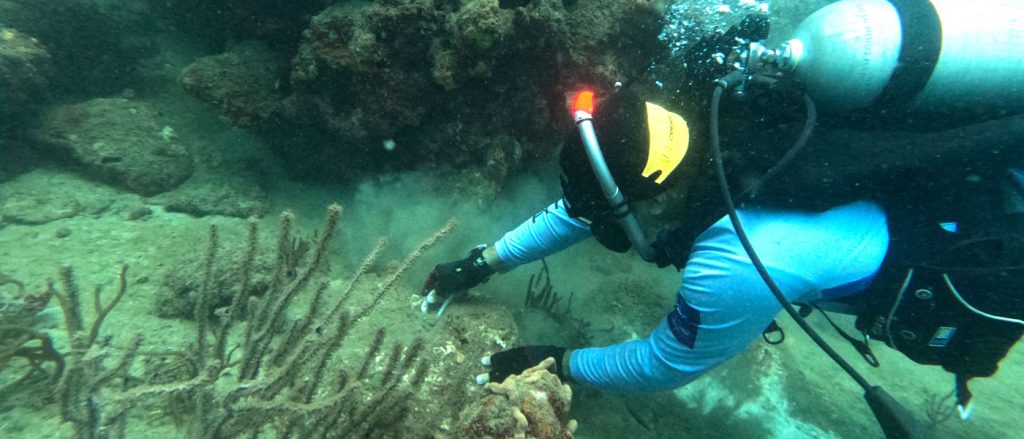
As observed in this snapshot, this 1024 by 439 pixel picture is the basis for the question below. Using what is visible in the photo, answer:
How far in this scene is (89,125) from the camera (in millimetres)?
4770

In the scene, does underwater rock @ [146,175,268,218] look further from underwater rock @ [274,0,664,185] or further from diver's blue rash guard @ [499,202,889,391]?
diver's blue rash guard @ [499,202,889,391]

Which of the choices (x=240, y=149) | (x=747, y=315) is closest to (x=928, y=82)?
(x=747, y=315)

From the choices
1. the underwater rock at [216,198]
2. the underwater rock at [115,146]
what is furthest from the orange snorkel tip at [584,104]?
the underwater rock at [115,146]

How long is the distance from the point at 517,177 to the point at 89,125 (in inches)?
181

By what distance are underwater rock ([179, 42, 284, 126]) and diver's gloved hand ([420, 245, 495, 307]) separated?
2.83 meters

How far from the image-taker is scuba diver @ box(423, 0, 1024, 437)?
2195mm

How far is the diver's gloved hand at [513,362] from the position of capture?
125 inches

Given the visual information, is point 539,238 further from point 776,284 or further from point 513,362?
point 776,284

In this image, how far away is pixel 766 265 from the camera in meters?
2.31

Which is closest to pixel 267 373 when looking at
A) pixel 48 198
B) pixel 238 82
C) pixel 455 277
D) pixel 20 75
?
pixel 455 277

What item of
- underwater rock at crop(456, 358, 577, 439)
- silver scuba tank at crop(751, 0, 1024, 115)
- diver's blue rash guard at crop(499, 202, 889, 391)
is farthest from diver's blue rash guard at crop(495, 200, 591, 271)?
silver scuba tank at crop(751, 0, 1024, 115)

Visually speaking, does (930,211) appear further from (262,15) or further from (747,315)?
(262,15)

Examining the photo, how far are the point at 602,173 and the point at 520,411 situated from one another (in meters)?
1.23

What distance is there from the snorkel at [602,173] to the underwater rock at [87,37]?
6213 millimetres
